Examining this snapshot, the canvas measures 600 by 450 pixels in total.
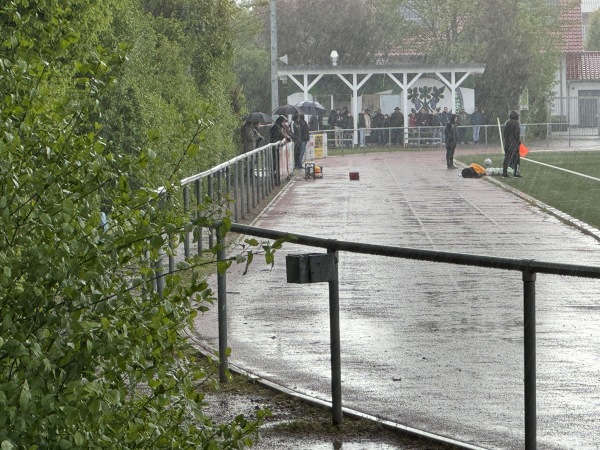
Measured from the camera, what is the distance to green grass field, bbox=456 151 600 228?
23.3m

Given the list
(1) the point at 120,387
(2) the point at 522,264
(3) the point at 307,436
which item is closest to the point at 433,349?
(3) the point at 307,436

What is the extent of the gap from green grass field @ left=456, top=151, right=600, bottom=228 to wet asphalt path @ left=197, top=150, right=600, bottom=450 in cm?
480

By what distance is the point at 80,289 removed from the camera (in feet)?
13.4

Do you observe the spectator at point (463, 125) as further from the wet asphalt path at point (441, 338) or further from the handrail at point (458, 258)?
the handrail at point (458, 258)

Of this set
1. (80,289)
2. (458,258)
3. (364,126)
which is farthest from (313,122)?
(80,289)

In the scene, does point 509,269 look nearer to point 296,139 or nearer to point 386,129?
point 296,139

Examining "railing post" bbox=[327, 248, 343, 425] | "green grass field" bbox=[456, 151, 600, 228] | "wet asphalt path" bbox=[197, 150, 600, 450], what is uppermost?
"railing post" bbox=[327, 248, 343, 425]

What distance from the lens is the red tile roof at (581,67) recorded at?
9131 cm

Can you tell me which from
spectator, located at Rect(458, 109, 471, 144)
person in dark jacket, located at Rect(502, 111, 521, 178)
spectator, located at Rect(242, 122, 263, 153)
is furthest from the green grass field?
spectator, located at Rect(458, 109, 471, 144)

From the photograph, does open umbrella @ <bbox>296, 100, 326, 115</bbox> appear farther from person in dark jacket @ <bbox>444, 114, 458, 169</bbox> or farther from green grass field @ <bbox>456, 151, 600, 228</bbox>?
person in dark jacket @ <bbox>444, 114, 458, 169</bbox>

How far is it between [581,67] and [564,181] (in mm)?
62604

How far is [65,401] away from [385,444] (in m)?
3.09

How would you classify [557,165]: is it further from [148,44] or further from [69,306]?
[69,306]

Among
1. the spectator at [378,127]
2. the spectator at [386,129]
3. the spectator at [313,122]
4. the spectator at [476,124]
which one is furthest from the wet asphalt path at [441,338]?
the spectator at [313,122]
